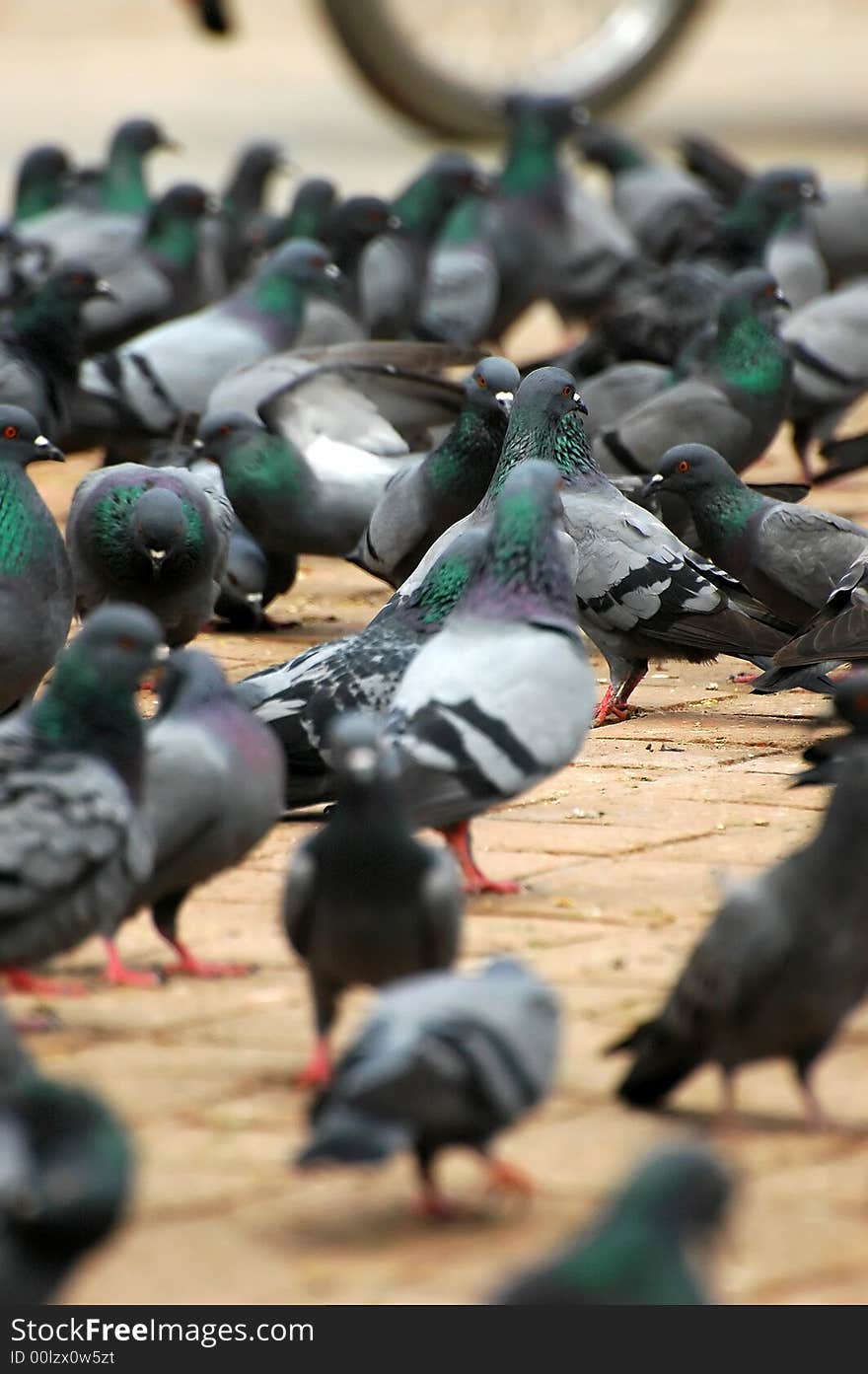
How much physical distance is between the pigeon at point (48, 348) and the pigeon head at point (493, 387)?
197 cm

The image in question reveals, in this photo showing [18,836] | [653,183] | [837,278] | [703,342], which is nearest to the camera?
[18,836]

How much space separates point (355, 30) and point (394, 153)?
5.09 feet

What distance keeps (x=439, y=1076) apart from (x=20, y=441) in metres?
3.84

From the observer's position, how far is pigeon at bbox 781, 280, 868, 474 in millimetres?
9883

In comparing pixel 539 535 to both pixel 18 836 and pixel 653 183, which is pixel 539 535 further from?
pixel 653 183

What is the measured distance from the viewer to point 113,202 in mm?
13469

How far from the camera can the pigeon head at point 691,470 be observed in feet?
24.5

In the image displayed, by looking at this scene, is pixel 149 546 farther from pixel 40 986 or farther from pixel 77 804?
pixel 77 804

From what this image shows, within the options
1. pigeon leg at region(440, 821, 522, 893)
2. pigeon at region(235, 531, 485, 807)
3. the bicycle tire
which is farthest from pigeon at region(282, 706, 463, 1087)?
the bicycle tire

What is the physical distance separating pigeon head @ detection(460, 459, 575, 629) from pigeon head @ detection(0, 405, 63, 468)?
181 cm

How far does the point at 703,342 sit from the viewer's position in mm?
9656

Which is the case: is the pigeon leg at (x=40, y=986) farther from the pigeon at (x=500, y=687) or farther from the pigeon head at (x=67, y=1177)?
the pigeon head at (x=67, y=1177)

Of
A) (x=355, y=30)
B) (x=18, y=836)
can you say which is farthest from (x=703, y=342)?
(x=355, y=30)

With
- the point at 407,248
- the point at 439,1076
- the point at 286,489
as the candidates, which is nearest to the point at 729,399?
the point at 286,489
